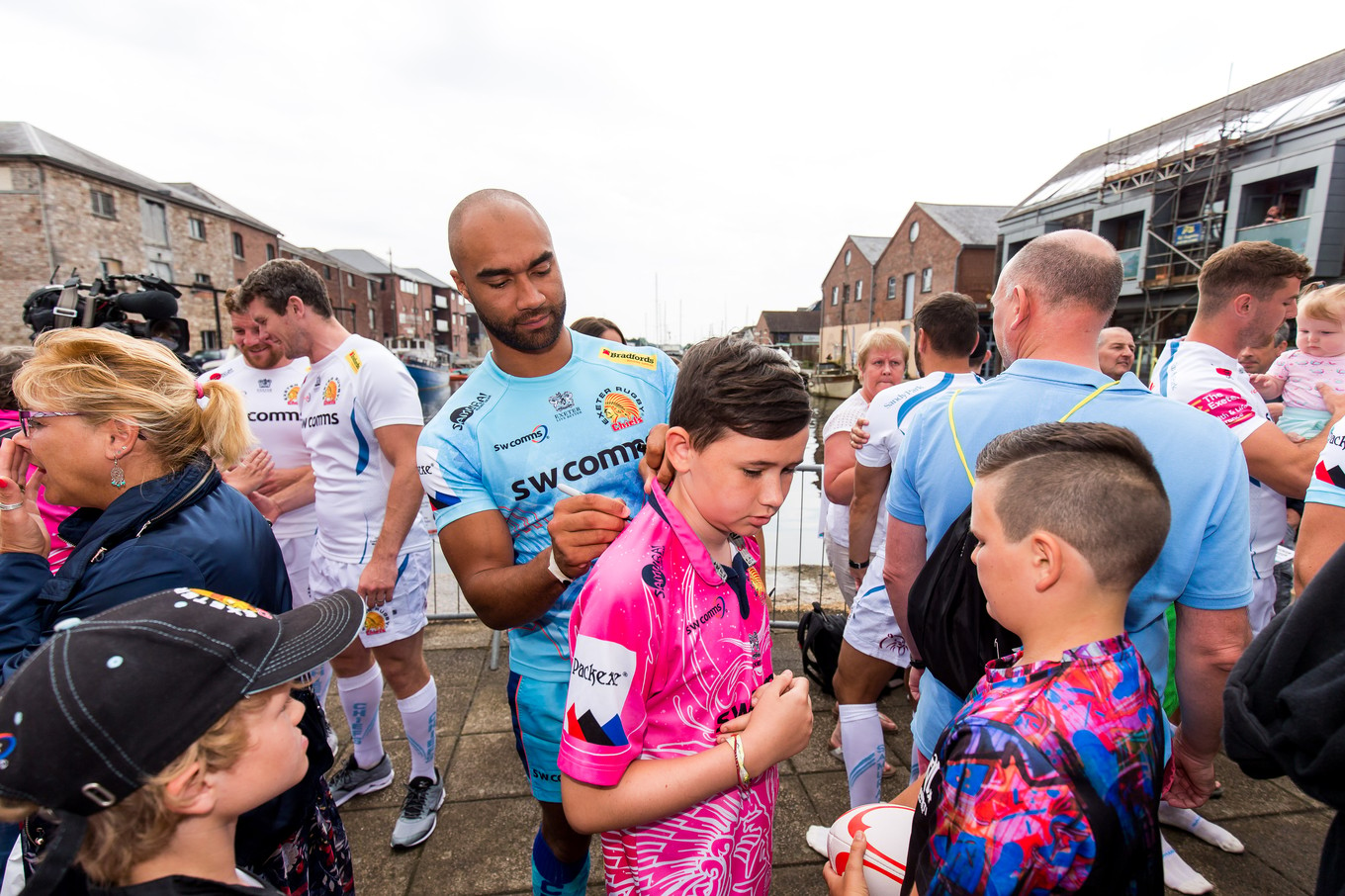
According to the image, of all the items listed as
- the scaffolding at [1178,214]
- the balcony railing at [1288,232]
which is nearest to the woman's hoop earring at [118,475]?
the balcony railing at [1288,232]

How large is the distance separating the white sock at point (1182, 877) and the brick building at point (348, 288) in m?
52.8

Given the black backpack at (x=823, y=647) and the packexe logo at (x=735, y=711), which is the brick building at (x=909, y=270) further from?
the packexe logo at (x=735, y=711)

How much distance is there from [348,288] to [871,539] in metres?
62.8

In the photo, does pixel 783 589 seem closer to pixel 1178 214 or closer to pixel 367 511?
pixel 367 511

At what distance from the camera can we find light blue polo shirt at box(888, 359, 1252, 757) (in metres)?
1.69

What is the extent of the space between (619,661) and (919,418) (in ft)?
4.72

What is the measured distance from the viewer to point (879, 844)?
1.68m

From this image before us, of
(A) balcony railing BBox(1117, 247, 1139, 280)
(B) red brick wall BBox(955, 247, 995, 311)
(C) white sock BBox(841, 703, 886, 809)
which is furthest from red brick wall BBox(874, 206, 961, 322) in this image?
(C) white sock BBox(841, 703, 886, 809)

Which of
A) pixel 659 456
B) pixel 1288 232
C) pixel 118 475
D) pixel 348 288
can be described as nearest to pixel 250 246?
pixel 348 288

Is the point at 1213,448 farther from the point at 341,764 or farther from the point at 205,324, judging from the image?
the point at 205,324

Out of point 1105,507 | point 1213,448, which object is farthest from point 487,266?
point 1213,448

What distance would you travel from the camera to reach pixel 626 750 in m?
1.27

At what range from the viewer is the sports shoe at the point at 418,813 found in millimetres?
2805

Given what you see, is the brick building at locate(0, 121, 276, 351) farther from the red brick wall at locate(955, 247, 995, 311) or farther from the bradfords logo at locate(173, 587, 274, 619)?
the red brick wall at locate(955, 247, 995, 311)
